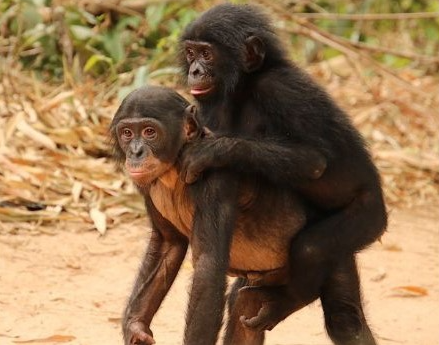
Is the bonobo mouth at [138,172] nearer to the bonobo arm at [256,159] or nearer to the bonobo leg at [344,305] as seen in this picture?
the bonobo arm at [256,159]

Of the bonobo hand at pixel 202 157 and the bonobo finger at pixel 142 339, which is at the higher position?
the bonobo hand at pixel 202 157

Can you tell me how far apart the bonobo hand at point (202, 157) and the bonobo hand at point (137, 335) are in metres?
0.79

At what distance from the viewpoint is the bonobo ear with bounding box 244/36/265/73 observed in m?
5.87

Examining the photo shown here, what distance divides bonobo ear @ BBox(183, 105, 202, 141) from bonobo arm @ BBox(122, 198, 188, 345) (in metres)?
0.45

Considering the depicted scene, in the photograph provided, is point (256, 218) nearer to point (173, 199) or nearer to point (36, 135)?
point (173, 199)

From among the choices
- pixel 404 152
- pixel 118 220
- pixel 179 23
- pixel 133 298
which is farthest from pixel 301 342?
pixel 179 23

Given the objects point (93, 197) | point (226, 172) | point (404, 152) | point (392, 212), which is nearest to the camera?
point (226, 172)

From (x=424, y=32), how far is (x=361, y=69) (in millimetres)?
2037

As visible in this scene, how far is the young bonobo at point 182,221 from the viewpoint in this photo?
5246 millimetres

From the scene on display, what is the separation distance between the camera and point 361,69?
38.1 ft

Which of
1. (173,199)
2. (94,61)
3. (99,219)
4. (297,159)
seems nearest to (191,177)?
(173,199)

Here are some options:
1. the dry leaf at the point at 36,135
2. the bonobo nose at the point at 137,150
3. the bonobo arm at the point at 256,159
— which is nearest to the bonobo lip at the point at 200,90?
the bonobo arm at the point at 256,159

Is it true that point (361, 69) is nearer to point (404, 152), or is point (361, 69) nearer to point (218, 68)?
point (404, 152)

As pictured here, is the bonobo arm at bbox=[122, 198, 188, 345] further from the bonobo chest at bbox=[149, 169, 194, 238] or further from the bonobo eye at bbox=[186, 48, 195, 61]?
the bonobo eye at bbox=[186, 48, 195, 61]
